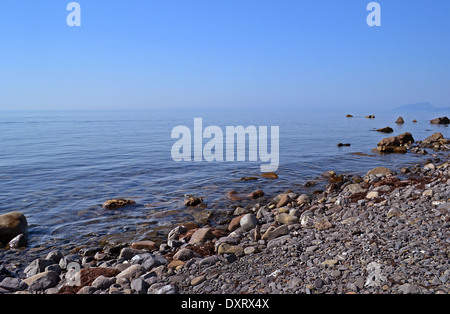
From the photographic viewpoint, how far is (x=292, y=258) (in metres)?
6.17

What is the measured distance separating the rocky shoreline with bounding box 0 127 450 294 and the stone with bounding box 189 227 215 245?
1.2 inches

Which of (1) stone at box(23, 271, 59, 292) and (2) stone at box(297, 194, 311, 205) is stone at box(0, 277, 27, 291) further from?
(2) stone at box(297, 194, 311, 205)

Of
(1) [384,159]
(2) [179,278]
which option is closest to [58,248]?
(2) [179,278]

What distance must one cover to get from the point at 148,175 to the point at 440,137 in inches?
1167

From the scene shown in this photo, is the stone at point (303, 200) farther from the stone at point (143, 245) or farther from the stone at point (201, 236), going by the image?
the stone at point (143, 245)

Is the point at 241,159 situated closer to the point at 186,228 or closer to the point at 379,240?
the point at 186,228

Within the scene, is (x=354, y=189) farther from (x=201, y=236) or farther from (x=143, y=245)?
(x=143, y=245)

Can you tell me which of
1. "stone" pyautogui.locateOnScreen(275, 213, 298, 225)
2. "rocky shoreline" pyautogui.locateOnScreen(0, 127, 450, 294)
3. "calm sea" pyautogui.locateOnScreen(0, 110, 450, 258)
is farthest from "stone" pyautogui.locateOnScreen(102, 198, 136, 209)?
"stone" pyautogui.locateOnScreen(275, 213, 298, 225)

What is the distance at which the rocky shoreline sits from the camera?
5.00m

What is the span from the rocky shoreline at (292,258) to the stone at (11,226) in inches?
82.2

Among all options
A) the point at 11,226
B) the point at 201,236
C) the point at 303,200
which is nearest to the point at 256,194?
the point at 303,200

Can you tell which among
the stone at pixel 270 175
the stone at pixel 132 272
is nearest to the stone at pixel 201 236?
the stone at pixel 132 272

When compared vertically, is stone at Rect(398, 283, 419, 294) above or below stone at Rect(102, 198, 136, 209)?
above

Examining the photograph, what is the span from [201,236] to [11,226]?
606 centimetres
